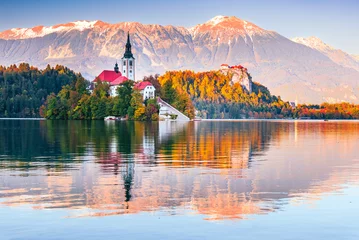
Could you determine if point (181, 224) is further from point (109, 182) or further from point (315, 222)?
point (109, 182)

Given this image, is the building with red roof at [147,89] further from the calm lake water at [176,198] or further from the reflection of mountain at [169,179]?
the calm lake water at [176,198]

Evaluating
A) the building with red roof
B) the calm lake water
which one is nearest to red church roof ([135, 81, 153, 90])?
the building with red roof

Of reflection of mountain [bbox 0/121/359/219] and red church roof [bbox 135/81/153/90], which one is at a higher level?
red church roof [bbox 135/81/153/90]

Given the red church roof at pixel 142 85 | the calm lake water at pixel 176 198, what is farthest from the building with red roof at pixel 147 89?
the calm lake water at pixel 176 198

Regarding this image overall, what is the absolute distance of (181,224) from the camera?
53.5 feet

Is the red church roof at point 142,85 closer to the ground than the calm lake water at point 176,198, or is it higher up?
higher up

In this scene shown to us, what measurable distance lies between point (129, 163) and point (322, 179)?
10.4 meters

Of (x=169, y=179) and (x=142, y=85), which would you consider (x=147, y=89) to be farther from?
(x=169, y=179)

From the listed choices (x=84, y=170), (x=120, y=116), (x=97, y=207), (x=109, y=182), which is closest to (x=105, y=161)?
(x=84, y=170)

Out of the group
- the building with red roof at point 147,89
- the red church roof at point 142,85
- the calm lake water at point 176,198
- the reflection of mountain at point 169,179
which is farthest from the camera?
the red church roof at point 142,85

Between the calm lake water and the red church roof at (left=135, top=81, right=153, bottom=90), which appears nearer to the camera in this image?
the calm lake water

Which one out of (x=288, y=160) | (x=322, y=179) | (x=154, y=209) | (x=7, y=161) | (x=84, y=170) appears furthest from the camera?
(x=288, y=160)

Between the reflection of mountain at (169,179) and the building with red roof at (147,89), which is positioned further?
the building with red roof at (147,89)

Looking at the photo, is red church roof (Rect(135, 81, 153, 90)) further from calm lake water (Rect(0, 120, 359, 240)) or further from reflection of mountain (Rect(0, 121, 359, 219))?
calm lake water (Rect(0, 120, 359, 240))
